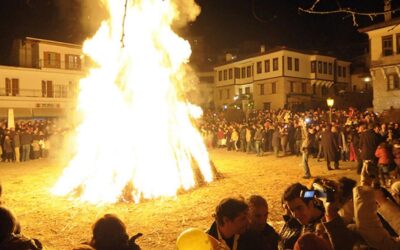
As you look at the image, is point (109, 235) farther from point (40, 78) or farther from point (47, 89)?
point (47, 89)

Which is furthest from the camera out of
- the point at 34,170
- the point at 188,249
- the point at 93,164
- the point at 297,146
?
the point at 297,146

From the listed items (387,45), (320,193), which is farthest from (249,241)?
(387,45)

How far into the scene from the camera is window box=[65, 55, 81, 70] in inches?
1774

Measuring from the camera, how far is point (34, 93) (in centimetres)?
4147

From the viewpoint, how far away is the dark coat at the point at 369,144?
40.1 ft

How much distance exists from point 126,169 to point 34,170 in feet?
28.0

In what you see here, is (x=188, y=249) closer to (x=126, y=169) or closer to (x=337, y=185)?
(x=337, y=185)

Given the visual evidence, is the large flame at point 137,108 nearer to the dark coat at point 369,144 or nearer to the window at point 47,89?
the dark coat at point 369,144

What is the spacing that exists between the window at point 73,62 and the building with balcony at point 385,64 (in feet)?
107

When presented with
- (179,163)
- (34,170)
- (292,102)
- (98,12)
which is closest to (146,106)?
(179,163)

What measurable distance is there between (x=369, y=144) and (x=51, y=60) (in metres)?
39.9

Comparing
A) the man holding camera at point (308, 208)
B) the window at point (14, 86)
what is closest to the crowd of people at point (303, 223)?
the man holding camera at point (308, 208)

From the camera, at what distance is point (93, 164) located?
1254cm

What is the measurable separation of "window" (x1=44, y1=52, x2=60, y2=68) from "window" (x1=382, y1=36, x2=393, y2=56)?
35.1 meters
